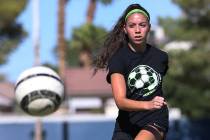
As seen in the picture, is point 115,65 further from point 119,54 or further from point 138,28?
point 138,28

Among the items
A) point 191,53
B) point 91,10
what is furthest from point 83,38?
point 191,53

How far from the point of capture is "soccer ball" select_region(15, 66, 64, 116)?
371 inches

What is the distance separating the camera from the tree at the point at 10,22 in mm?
28469

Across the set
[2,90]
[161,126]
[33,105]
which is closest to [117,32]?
[161,126]

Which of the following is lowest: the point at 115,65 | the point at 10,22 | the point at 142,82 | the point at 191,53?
the point at 142,82

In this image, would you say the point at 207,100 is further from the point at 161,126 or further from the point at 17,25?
the point at 161,126

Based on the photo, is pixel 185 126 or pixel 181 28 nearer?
pixel 185 126

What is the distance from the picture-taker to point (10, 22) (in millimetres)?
29109

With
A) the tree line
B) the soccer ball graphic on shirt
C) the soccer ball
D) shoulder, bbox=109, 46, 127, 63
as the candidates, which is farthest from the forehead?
the tree line

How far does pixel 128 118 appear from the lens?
213 inches

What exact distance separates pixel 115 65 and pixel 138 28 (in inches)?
12.5

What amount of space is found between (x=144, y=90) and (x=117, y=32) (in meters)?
0.57

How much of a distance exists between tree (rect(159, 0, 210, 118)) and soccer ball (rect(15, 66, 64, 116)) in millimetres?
16261

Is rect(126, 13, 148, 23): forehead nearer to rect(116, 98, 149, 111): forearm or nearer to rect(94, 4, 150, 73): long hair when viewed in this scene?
rect(94, 4, 150, 73): long hair
